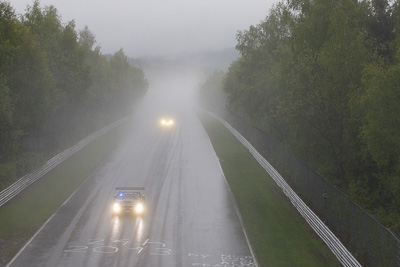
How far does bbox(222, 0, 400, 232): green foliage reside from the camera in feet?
93.1

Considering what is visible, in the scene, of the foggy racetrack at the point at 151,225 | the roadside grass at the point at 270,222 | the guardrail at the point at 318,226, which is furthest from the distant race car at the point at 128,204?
the guardrail at the point at 318,226

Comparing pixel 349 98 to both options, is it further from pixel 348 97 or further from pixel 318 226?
pixel 318 226

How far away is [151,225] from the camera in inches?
1146

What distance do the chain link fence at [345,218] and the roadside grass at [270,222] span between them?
1262 mm

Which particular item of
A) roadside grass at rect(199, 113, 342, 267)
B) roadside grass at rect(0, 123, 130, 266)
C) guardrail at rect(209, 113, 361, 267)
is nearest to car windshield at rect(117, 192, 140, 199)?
roadside grass at rect(0, 123, 130, 266)

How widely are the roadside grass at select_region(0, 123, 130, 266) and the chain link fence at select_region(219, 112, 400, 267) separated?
16.0 meters

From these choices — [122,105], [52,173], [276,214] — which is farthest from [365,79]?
[122,105]

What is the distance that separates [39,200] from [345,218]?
2094 cm

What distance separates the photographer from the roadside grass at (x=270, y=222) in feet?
78.6

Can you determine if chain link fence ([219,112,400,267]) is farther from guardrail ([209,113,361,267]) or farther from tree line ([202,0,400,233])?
tree line ([202,0,400,233])

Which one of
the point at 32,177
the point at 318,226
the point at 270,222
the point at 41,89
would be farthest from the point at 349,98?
the point at 41,89

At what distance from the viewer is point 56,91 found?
189 feet

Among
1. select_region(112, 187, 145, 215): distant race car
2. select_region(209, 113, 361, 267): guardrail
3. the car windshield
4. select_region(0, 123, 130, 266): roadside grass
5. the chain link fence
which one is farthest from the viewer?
the car windshield

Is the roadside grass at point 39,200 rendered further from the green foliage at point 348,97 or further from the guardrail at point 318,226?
the green foliage at point 348,97
